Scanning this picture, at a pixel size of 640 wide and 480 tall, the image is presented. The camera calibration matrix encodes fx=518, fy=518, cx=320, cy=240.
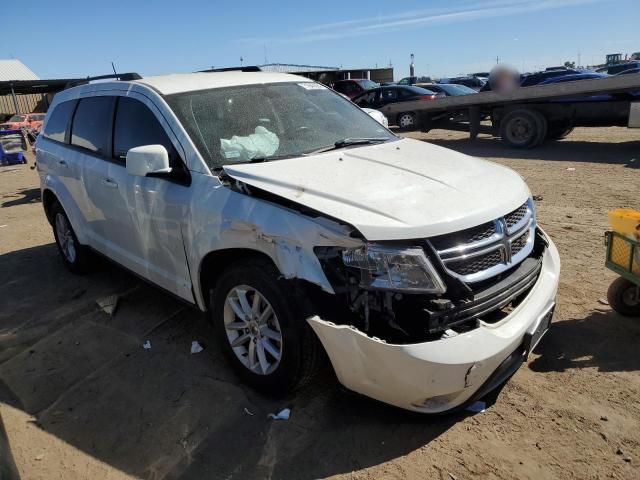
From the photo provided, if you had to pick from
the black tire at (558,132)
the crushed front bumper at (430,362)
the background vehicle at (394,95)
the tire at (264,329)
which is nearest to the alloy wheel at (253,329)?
the tire at (264,329)

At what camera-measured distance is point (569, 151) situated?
1184 centimetres

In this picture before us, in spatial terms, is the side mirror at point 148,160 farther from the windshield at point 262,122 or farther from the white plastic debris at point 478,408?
the white plastic debris at point 478,408

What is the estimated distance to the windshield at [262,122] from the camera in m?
3.36

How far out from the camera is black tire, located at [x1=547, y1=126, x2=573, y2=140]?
40.9 ft

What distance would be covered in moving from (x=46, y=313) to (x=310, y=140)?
289cm

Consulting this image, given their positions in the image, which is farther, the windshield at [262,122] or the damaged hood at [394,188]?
the windshield at [262,122]

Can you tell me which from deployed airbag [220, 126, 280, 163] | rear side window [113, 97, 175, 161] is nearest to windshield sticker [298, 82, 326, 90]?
deployed airbag [220, 126, 280, 163]

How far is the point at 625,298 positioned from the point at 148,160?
11.3ft

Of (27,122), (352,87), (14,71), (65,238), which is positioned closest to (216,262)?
(65,238)

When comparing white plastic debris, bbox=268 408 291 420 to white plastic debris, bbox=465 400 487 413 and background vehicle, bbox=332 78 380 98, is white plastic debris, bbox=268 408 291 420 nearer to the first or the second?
white plastic debris, bbox=465 400 487 413

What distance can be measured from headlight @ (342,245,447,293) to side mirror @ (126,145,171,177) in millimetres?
1465

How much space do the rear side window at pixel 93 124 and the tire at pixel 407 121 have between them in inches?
457

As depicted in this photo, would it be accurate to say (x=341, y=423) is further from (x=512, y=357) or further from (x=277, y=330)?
(x=512, y=357)

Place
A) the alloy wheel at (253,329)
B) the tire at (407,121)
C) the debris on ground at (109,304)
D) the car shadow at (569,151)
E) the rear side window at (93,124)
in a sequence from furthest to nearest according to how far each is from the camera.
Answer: the tire at (407,121), the car shadow at (569,151), the debris on ground at (109,304), the rear side window at (93,124), the alloy wheel at (253,329)
